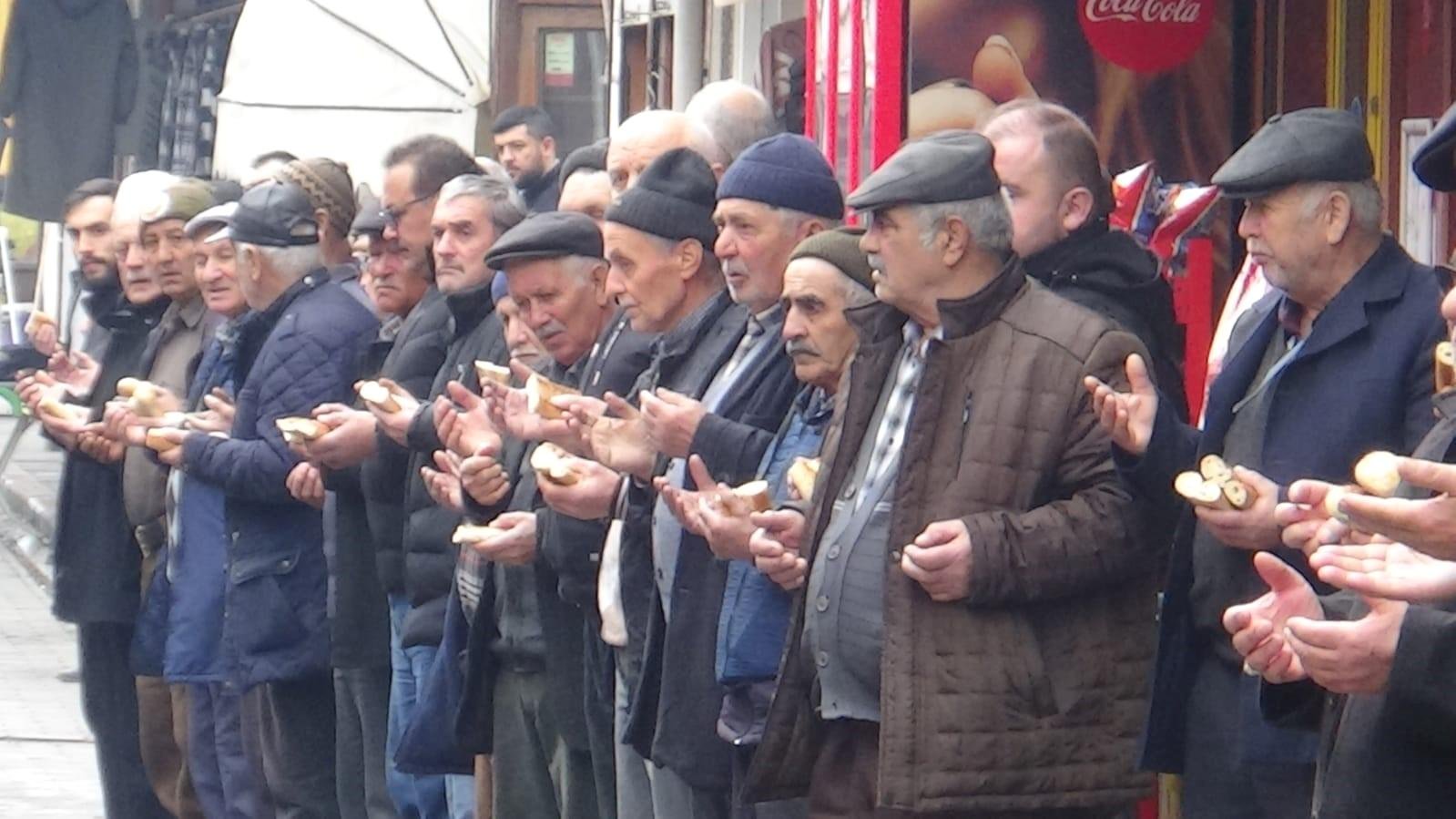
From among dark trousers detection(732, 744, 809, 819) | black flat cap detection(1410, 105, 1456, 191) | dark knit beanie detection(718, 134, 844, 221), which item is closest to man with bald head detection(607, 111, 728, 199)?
dark knit beanie detection(718, 134, 844, 221)

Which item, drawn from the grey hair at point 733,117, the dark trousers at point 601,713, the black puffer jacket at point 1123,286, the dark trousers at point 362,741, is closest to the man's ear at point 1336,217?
the black puffer jacket at point 1123,286

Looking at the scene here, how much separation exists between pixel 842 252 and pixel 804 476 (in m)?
0.49

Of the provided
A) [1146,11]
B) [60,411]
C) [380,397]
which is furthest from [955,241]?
[60,411]

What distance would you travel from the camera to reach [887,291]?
5.07 meters

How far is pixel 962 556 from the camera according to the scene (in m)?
4.75

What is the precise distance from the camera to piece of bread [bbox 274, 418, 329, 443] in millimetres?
7641

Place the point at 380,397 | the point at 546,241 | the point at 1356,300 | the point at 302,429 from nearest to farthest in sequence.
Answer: the point at 1356,300, the point at 546,241, the point at 380,397, the point at 302,429

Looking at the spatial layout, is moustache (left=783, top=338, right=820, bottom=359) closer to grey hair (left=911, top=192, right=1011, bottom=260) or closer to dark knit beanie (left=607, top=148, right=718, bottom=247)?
grey hair (left=911, top=192, right=1011, bottom=260)

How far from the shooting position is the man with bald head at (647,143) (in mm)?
7270

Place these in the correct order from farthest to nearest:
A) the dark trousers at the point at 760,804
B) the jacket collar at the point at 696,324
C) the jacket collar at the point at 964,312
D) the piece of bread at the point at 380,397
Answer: the piece of bread at the point at 380,397
the jacket collar at the point at 696,324
the dark trousers at the point at 760,804
the jacket collar at the point at 964,312

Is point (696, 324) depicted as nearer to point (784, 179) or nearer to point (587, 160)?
point (784, 179)

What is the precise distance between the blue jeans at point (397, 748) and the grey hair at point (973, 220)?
284 centimetres

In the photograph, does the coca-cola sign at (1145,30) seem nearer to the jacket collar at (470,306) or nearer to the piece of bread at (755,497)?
the jacket collar at (470,306)

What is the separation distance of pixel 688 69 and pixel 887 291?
7100mm
